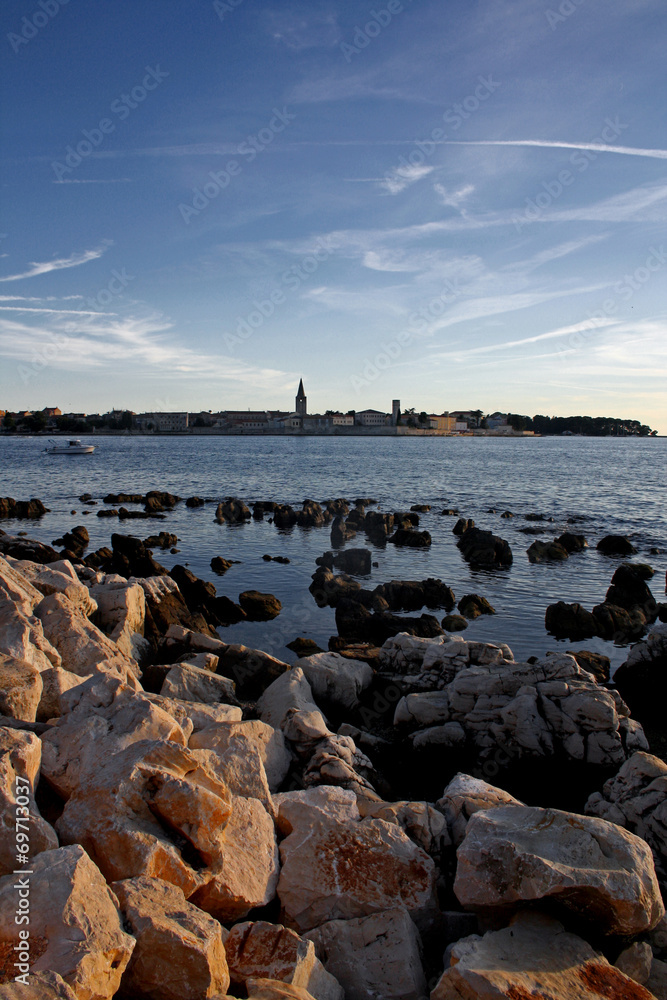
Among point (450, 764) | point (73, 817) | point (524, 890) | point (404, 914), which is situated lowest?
point (450, 764)

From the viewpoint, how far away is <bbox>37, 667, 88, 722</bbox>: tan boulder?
6.39 metres

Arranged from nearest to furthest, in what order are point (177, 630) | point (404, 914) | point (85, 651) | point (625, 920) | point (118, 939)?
point (118, 939), point (625, 920), point (404, 914), point (85, 651), point (177, 630)

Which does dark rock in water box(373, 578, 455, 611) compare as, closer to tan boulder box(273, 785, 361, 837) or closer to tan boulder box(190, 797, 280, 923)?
tan boulder box(273, 785, 361, 837)

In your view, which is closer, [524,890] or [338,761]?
[524,890]

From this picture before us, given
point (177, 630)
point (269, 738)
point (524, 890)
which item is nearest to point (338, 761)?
point (269, 738)

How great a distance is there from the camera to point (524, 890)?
429cm

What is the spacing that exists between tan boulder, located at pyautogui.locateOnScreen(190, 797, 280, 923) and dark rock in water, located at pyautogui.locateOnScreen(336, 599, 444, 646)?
8238 mm

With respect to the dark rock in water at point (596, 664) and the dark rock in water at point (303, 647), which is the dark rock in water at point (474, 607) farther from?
the dark rock in water at point (303, 647)

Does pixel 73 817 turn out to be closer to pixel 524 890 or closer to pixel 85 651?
pixel 524 890

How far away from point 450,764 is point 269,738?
111 inches

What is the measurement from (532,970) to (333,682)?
5.92 metres

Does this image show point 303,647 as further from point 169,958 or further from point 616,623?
point 169,958

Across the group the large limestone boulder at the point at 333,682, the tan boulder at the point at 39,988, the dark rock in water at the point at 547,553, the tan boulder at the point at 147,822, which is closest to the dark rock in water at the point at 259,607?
the large limestone boulder at the point at 333,682

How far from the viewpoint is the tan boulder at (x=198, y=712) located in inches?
270
